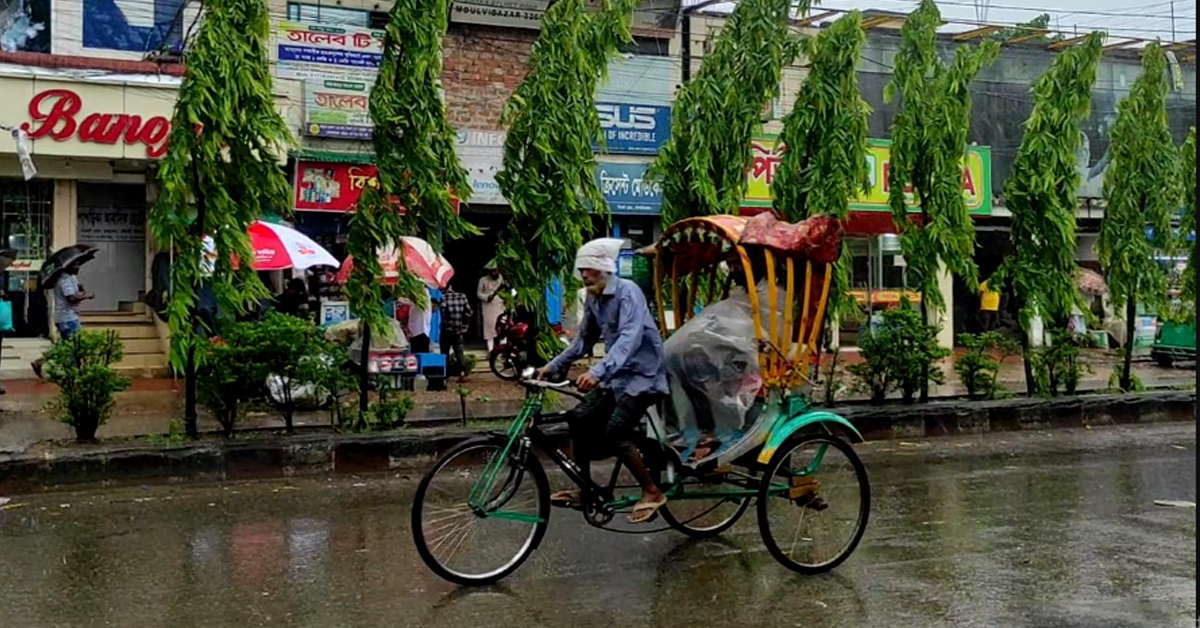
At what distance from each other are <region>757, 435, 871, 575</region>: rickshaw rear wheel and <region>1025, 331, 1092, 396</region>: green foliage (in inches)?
308

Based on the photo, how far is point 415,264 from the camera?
494 inches

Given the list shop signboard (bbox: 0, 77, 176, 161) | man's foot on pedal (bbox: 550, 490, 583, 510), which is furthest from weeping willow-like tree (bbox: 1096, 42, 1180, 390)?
shop signboard (bbox: 0, 77, 176, 161)

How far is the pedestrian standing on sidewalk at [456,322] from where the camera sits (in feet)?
56.1

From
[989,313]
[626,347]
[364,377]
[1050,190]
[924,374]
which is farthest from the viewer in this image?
[989,313]

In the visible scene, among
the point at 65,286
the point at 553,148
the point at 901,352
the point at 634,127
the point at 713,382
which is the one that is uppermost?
the point at 634,127

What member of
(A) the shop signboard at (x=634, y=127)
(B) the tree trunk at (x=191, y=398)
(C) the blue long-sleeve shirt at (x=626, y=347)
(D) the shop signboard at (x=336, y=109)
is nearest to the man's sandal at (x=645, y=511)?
(C) the blue long-sleeve shirt at (x=626, y=347)

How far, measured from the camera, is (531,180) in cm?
1177

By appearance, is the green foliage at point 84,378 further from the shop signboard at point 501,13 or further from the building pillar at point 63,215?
the shop signboard at point 501,13

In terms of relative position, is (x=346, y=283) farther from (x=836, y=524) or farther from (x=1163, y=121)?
(x=1163, y=121)

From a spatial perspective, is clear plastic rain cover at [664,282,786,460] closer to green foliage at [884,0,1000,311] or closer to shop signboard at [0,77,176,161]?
green foliage at [884,0,1000,311]

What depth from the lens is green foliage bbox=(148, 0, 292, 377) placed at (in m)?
9.86

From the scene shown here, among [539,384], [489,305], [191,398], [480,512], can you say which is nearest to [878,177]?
[489,305]

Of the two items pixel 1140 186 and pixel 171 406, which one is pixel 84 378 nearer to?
pixel 171 406

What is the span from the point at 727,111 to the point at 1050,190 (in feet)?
12.7
